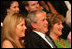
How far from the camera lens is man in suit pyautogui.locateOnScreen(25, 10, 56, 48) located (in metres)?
3.54

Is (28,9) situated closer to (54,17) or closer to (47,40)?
(54,17)

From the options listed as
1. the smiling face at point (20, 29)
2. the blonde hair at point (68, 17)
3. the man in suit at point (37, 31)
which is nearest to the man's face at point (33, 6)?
the blonde hair at point (68, 17)

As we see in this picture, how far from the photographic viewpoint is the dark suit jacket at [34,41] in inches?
137

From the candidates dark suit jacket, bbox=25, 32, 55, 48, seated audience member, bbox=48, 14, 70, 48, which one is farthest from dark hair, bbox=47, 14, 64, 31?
dark suit jacket, bbox=25, 32, 55, 48

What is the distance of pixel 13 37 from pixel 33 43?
53 cm

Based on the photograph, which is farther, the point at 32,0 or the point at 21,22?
the point at 32,0

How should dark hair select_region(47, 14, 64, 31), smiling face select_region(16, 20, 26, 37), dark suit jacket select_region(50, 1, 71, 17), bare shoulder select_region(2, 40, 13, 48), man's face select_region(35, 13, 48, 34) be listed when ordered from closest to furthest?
bare shoulder select_region(2, 40, 13, 48) < smiling face select_region(16, 20, 26, 37) < man's face select_region(35, 13, 48, 34) < dark hair select_region(47, 14, 64, 31) < dark suit jacket select_region(50, 1, 71, 17)

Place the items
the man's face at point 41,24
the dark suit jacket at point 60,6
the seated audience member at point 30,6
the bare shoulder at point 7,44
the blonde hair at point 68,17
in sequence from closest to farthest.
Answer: the bare shoulder at point 7,44 < the man's face at point 41,24 < the seated audience member at point 30,6 < the blonde hair at point 68,17 < the dark suit jacket at point 60,6

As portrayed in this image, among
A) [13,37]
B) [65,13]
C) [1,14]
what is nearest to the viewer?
[13,37]

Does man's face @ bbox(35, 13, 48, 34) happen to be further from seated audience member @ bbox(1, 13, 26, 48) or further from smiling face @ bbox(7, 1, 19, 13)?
smiling face @ bbox(7, 1, 19, 13)

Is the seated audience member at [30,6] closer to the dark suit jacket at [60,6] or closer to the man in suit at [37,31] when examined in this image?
the dark suit jacket at [60,6]

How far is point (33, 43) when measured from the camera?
11.4 ft

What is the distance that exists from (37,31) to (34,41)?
27 centimetres

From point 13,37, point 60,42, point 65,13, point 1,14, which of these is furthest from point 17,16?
point 65,13
